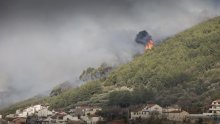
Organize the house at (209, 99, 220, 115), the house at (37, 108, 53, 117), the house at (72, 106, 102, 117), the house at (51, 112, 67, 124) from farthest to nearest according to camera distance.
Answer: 1. the house at (37, 108, 53, 117)
2. the house at (72, 106, 102, 117)
3. the house at (51, 112, 67, 124)
4. the house at (209, 99, 220, 115)

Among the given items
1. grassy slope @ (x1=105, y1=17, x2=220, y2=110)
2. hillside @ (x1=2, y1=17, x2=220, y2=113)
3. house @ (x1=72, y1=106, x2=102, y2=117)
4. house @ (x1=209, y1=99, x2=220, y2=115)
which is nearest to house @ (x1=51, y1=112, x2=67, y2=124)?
house @ (x1=72, y1=106, x2=102, y2=117)

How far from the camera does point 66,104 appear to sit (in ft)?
165

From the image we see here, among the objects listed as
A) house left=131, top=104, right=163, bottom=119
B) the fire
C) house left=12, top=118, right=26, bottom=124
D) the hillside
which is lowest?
house left=12, top=118, right=26, bottom=124

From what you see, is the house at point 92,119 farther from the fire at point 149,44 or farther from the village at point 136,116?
Answer: the fire at point 149,44

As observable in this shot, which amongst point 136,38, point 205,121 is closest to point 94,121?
point 205,121

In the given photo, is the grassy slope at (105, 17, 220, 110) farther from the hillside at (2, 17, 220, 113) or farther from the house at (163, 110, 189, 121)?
the house at (163, 110, 189, 121)

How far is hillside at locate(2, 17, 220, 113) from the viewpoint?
42.3m

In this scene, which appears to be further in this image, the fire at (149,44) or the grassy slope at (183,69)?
the fire at (149,44)

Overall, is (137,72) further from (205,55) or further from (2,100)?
(2,100)

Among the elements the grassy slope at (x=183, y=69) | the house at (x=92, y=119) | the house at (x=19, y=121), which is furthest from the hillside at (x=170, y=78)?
the house at (x=19, y=121)

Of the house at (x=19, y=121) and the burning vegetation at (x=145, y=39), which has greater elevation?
the burning vegetation at (x=145, y=39)

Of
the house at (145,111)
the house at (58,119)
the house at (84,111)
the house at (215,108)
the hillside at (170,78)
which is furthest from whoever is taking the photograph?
Answer: the hillside at (170,78)

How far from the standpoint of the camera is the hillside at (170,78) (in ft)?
139

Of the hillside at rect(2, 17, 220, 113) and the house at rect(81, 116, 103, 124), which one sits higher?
the hillside at rect(2, 17, 220, 113)
